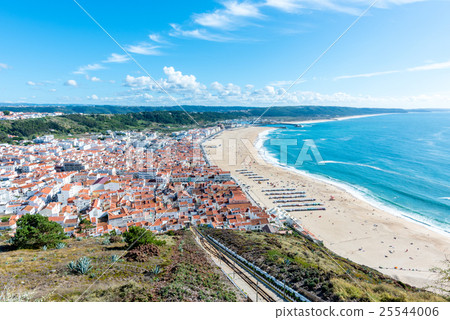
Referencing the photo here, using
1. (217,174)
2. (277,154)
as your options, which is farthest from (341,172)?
(217,174)

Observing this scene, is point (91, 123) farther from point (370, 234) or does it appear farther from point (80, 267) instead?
point (370, 234)

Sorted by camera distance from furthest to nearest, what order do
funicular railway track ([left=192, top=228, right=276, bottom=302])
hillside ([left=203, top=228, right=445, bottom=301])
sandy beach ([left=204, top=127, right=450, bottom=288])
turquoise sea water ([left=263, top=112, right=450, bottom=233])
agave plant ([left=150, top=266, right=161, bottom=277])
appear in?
turquoise sea water ([left=263, top=112, right=450, bottom=233]) < sandy beach ([left=204, top=127, right=450, bottom=288]) < agave plant ([left=150, top=266, right=161, bottom=277]) < funicular railway track ([left=192, top=228, right=276, bottom=302]) < hillside ([left=203, top=228, right=445, bottom=301])

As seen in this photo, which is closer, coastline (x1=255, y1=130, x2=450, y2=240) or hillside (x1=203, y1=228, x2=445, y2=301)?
hillside (x1=203, y1=228, x2=445, y2=301)

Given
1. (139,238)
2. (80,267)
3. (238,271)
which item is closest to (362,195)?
(238,271)

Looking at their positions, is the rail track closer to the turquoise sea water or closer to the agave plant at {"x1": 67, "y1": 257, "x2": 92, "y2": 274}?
the agave plant at {"x1": 67, "y1": 257, "x2": 92, "y2": 274}

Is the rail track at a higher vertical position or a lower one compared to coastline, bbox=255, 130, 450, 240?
higher

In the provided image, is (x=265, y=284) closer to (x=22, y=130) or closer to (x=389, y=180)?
(x=389, y=180)

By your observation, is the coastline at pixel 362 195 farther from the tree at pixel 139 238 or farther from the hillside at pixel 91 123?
the hillside at pixel 91 123

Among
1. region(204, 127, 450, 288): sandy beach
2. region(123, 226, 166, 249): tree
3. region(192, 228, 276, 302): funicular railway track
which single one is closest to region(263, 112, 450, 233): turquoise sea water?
region(204, 127, 450, 288): sandy beach
